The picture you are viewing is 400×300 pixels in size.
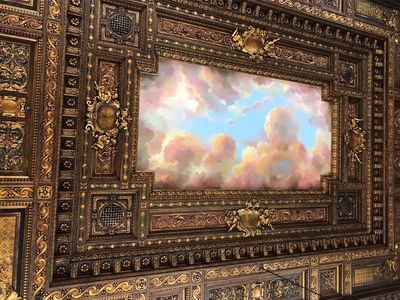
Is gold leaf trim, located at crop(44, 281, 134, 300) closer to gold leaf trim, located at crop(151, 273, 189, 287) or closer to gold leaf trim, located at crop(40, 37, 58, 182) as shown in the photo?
gold leaf trim, located at crop(151, 273, 189, 287)

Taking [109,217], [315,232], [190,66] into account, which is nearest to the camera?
[109,217]

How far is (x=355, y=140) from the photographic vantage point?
5.49m

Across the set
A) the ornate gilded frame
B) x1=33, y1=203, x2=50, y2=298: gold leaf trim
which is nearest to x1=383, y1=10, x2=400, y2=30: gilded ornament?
the ornate gilded frame

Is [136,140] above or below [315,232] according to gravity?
above

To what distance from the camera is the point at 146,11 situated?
13.5 feet

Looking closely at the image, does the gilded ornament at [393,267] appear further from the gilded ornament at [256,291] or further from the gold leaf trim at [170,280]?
the gold leaf trim at [170,280]

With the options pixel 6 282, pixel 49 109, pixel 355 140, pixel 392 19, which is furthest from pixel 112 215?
pixel 392 19

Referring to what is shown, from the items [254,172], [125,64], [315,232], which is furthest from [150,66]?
[315,232]

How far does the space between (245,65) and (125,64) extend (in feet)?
4.92

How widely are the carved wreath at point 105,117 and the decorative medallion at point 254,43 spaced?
1.63 metres

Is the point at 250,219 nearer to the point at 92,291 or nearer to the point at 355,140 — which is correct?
the point at 92,291

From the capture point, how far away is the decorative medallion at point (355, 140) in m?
5.47

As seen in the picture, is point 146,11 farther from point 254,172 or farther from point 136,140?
point 254,172

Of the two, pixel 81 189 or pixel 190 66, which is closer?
pixel 81 189
